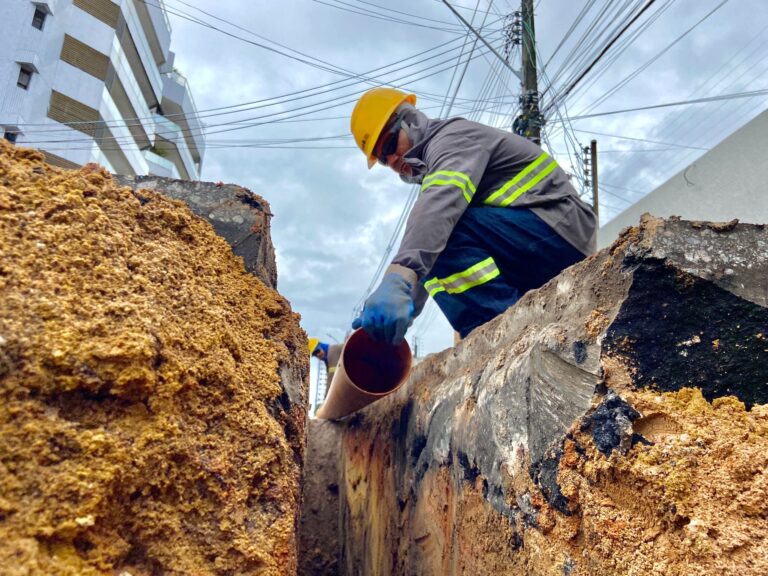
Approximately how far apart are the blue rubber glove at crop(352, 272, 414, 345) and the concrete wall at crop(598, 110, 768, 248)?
3991mm

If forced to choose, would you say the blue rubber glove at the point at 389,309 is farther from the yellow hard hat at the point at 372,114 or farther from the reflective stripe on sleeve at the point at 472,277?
the yellow hard hat at the point at 372,114

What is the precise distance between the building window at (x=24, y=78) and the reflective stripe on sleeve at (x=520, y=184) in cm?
1670

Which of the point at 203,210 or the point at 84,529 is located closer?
the point at 84,529

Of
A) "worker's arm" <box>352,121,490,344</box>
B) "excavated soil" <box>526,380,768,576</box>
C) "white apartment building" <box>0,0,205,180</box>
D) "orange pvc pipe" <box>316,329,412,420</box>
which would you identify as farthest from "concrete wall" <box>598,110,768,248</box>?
"white apartment building" <box>0,0,205,180</box>

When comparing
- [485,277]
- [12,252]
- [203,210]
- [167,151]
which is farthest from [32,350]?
[167,151]

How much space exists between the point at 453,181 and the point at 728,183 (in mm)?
5268

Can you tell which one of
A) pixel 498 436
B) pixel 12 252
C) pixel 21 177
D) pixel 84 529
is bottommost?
pixel 84 529

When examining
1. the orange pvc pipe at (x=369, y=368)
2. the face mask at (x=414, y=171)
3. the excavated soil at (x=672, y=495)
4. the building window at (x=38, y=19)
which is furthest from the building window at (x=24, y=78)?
the excavated soil at (x=672, y=495)

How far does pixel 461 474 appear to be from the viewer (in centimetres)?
142

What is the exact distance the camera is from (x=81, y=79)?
51.9ft

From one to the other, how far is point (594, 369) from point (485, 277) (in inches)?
59.5

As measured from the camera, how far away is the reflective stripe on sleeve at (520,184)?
8.03ft

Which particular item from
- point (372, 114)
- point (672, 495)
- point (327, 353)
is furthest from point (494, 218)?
point (327, 353)

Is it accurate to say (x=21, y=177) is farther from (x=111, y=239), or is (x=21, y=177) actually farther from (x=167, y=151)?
(x=167, y=151)
